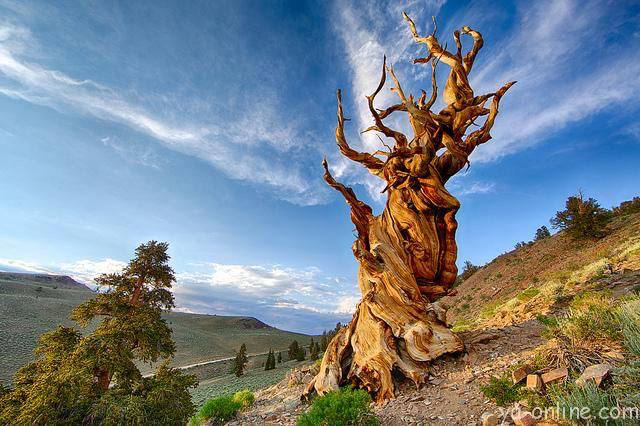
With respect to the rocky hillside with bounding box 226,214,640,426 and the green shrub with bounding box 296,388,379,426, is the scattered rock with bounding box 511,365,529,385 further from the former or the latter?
the green shrub with bounding box 296,388,379,426

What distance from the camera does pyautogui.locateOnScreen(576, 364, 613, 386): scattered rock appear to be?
12.0 ft

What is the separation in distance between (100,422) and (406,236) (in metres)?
9.07

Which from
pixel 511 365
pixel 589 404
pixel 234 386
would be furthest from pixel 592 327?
pixel 234 386

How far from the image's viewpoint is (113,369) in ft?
27.0

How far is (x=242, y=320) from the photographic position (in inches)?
5408

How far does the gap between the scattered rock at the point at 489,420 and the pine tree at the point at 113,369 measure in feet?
24.7

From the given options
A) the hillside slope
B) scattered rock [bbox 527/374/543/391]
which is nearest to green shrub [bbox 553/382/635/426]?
scattered rock [bbox 527/374/543/391]

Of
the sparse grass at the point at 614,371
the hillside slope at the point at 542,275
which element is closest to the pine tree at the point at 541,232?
the hillside slope at the point at 542,275

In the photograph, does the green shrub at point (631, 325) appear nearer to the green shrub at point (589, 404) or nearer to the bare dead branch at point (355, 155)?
the green shrub at point (589, 404)

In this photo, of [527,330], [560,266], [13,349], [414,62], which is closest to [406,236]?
[527,330]

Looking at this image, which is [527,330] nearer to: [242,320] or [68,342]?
[68,342]

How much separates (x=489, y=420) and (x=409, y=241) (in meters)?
5.52

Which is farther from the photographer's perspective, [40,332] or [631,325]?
[40,332]

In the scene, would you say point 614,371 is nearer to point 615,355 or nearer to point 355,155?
point 615,355
